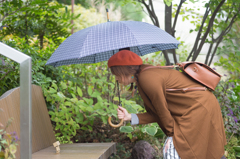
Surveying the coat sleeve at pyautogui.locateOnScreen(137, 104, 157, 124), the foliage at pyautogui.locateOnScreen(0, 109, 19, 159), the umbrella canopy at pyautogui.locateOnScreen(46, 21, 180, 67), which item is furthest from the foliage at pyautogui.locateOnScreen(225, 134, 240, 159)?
the foliage at pyautogui.locateOnScreen(0, 109, 19, 159)

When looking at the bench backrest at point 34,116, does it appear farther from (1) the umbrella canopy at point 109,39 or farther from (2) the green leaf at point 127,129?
(2) the green leaf at point 127,129

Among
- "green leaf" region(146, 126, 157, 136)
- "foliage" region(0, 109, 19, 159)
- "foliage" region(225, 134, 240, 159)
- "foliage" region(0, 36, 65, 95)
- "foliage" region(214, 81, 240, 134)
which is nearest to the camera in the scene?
"foliage" region(0, 109, 19, 159)

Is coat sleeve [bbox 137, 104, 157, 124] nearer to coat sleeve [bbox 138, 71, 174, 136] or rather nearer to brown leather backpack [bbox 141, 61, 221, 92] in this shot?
coat sleeve [bbox 138, 71, 174, 136]

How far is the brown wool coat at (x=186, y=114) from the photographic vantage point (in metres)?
1.81

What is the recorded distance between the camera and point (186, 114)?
187cm

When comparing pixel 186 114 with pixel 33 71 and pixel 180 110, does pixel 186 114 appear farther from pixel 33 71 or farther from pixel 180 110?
pixel 33 71

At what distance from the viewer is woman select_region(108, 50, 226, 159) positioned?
5.96 ft

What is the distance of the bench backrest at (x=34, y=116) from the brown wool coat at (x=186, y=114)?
106 centimetres

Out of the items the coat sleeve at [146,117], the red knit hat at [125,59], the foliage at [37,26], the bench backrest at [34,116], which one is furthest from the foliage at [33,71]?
the coat sleeve at [146,117]

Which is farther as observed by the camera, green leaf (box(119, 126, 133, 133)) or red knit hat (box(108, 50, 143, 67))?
green leaf (box(119, 126, 133, 133))

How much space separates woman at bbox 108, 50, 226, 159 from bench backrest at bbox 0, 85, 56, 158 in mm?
873

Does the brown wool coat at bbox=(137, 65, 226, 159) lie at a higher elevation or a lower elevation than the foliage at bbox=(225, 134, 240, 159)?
higher

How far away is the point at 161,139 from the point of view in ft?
11.9

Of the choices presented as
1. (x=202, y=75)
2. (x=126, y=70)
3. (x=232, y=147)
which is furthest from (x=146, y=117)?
(x=232, y=147)
